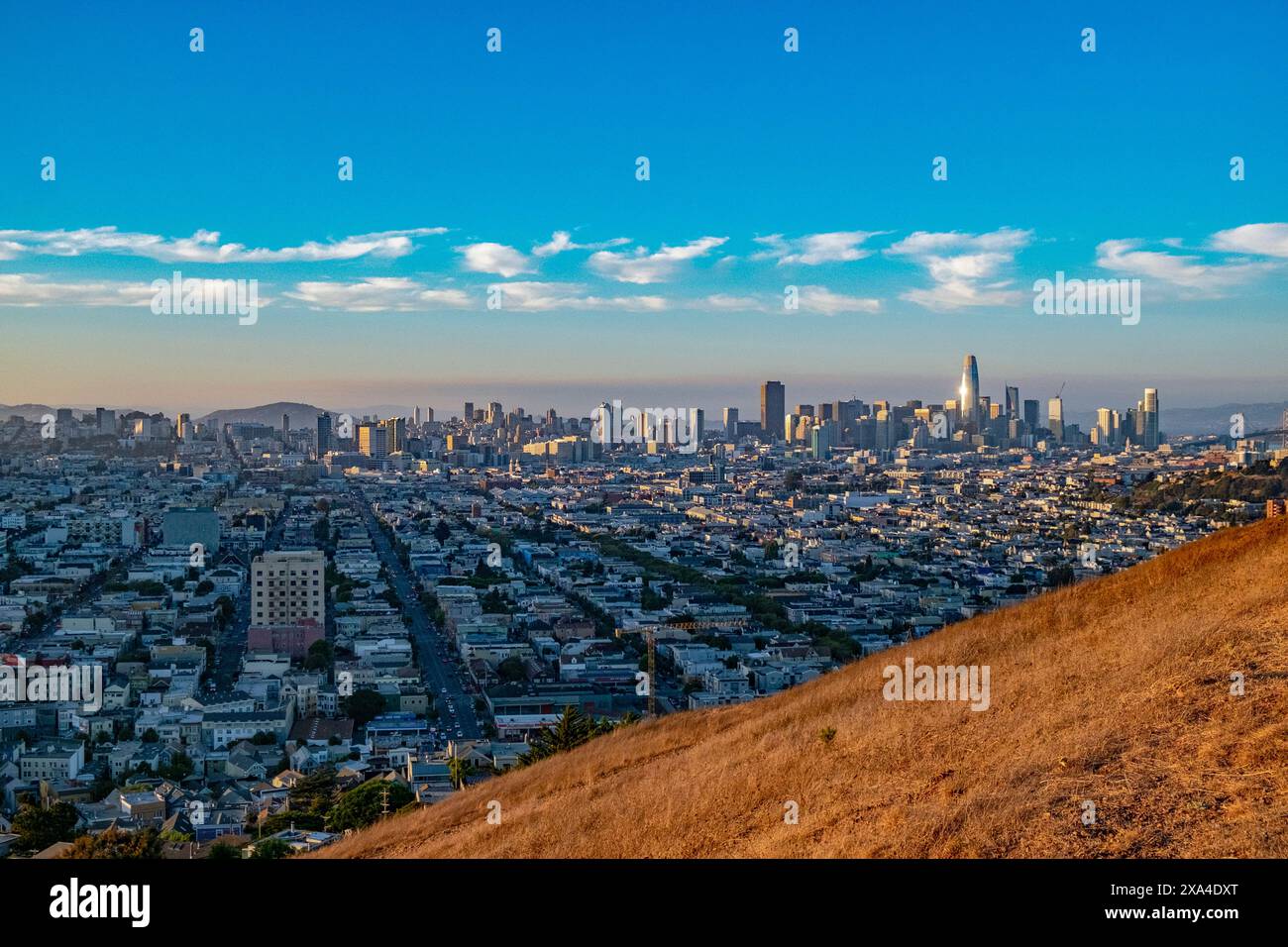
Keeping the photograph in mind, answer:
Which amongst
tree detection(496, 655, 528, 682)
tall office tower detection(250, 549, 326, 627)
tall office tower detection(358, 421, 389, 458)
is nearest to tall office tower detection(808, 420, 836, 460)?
tall office tower detection(358, 421, 389, 458)

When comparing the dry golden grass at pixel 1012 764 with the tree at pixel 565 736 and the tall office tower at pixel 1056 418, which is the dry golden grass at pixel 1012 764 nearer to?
the tree at pixel 565 736

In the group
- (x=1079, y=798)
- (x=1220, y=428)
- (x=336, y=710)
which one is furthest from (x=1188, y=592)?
(x=1220, y=428)

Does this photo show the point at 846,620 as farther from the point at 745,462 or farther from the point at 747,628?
the point at 745,462

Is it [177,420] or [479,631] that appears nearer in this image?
[479,631]

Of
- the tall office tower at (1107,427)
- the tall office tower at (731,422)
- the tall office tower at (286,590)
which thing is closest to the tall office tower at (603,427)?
the tall office tower at (731,422)

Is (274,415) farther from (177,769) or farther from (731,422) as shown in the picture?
(177,769)

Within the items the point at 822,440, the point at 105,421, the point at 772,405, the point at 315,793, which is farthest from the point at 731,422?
the point at 315,793
